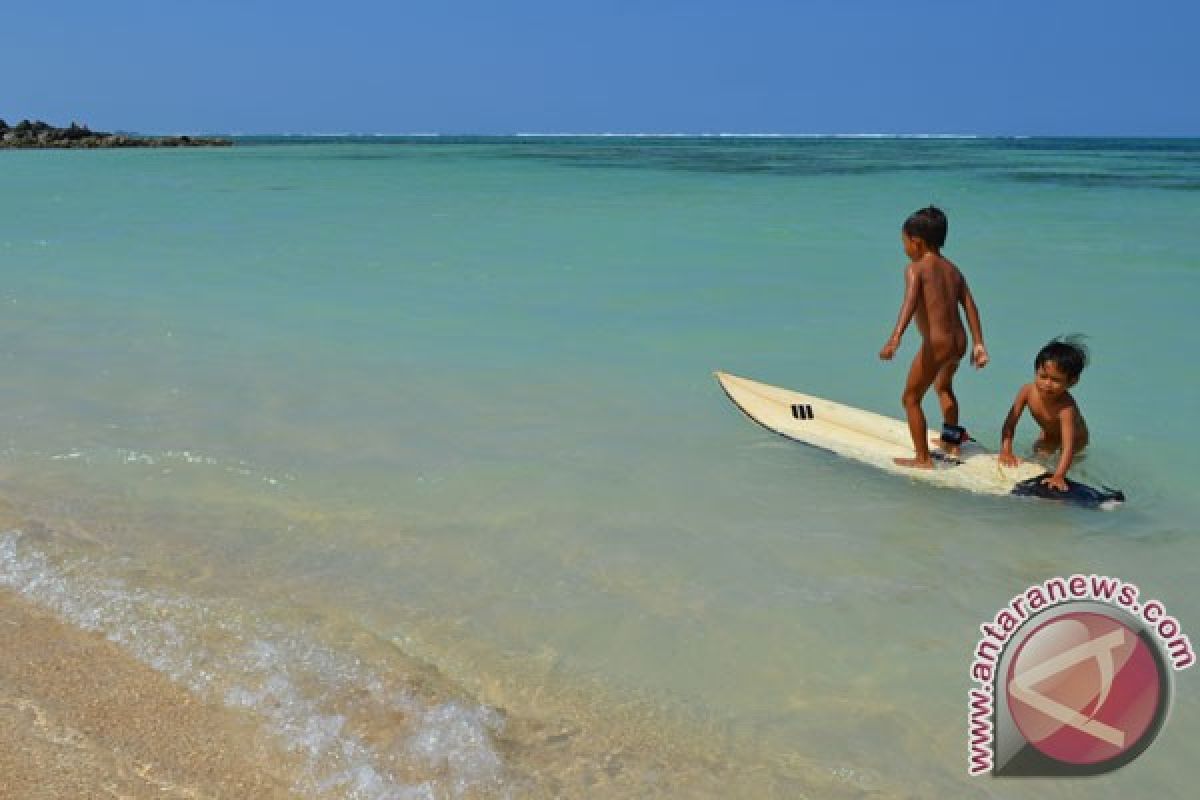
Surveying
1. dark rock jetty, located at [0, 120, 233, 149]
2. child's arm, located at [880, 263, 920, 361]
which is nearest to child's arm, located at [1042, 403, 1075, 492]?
child's arm, located at [880, 263, 920, 361]

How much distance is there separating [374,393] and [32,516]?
2128 mm

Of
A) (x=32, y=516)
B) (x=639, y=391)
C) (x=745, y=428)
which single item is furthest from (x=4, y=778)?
(x=639, y=391)

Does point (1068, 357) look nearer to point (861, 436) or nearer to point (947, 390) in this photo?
point (947, 390)

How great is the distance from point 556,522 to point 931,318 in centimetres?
203

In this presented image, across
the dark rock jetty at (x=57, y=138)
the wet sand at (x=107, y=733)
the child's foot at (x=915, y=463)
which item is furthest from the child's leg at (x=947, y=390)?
the dark rock jetty at (x=57, y=138)

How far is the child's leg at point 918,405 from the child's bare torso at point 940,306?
2.3 inches

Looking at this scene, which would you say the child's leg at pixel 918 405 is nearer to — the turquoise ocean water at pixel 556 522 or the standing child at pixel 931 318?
the standing child at pixel 931 318

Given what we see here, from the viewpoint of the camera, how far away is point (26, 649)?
279 cm

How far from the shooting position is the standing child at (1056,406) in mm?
3986

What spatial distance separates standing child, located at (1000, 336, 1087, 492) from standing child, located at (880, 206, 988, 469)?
0.85 feet

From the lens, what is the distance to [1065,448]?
13.5 feet

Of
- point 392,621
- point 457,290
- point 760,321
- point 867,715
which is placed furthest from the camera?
point 457,290

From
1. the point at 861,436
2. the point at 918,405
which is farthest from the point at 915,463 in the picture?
the point at 861,436

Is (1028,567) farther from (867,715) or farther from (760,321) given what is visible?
(760,321)
